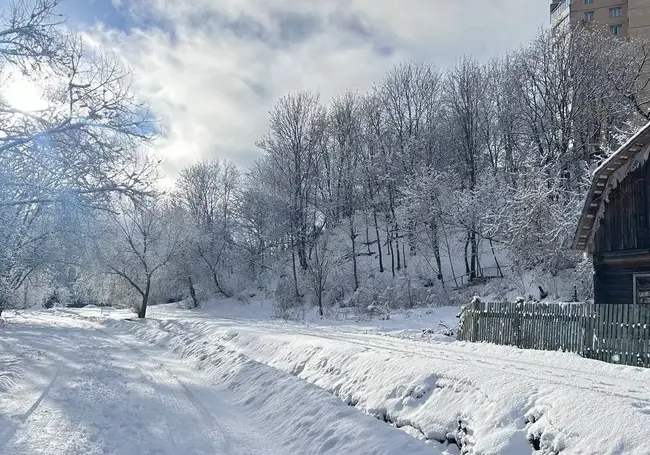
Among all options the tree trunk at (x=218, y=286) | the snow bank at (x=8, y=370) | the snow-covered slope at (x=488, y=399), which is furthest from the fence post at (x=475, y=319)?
the tree trunk at (x=218, y=286)

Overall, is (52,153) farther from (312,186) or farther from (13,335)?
(312,186)

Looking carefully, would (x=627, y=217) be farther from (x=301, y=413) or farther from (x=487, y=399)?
(x=301, y=413)

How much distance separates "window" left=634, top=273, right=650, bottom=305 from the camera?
62.1 feet

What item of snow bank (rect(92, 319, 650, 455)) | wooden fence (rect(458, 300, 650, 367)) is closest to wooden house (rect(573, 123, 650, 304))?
wooden fence (rect(458, 300, 650, 367))

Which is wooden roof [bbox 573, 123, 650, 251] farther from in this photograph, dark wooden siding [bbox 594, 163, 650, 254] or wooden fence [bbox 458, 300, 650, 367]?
wooden fence [bbox 458, 300, 650, 367]

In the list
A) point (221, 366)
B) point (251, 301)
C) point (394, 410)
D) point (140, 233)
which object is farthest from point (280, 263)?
point (394, 410)

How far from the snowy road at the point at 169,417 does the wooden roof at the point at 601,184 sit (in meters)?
13.5

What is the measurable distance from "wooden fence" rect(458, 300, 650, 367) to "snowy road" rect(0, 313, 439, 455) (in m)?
9.18

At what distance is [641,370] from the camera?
12.8 m

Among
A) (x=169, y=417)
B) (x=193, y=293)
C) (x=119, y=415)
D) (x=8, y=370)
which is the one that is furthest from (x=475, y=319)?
(x=193, y=293)

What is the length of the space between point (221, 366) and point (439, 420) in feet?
29.1

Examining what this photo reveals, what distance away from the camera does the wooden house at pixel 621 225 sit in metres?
18.4

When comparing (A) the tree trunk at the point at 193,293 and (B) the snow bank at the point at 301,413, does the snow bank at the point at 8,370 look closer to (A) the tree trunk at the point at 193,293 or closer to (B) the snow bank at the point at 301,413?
(B) the snow bank at the point at 301,413

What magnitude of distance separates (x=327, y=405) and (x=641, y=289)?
15.4 meters
